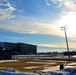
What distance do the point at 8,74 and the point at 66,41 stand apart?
56056 mm

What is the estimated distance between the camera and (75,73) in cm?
2262

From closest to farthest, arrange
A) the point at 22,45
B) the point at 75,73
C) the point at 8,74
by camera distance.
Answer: the point at 8,74 → the point at 75,73 → the point at 22,45

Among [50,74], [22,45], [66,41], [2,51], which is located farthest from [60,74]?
[22,45]

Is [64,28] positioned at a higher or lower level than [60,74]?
higher

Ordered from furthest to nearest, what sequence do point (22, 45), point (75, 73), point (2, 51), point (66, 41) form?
1. point (22, 45)
2. point (2, 51)
3. point (66, 41)
4. point (75, 73)

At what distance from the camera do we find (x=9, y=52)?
83.1 metres

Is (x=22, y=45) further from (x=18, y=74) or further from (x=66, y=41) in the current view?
(x=18, y=74)

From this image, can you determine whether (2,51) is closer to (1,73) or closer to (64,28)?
(64,28)

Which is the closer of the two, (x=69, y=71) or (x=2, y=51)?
(x=69, y=71)

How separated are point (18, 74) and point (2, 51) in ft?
202

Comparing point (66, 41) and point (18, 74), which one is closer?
point (18, 74)

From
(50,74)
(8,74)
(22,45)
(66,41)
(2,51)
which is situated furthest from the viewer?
(22,45)

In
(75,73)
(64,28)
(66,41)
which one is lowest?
(75,73)

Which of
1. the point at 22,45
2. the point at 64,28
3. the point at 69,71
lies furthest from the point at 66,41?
the point at 22,45
